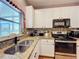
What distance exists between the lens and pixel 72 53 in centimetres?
308

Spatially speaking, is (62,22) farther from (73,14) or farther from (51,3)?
(51,3)

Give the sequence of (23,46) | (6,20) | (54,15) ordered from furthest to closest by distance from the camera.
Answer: (54,15) → (6,20) → (23,46)

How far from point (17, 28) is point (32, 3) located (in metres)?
1.29

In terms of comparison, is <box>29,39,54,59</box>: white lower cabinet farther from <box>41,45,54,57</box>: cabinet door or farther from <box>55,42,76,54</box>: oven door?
<box>55,42,76,54</box>: oven door

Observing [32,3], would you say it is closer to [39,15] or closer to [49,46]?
[39,15]

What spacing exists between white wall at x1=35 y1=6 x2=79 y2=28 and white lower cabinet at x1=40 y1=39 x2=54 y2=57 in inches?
27.5

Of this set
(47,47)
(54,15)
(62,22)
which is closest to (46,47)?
(47,47)

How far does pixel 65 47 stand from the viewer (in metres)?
3.13

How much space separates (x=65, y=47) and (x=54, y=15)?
127 cm

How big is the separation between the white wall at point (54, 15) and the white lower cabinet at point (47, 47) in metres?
0.70

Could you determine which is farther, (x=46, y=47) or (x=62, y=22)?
(x=62, y=22)

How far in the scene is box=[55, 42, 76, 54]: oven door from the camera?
3.05 meters

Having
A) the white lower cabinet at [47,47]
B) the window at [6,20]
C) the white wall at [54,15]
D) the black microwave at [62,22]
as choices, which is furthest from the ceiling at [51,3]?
the white lower cabinet at [47,47]

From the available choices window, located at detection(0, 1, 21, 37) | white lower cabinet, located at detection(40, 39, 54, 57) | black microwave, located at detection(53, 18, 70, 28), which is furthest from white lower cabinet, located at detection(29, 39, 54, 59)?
window, located at detection(0, 1, 21, 37)
